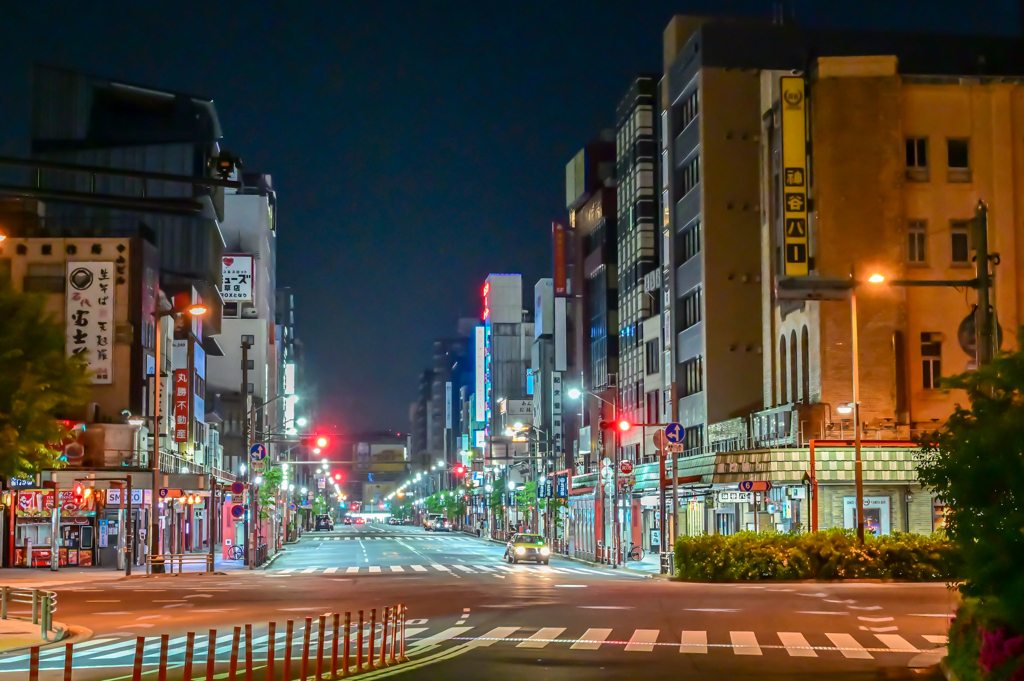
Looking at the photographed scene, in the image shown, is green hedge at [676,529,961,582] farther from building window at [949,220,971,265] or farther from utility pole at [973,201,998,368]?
utility pole at [973,201,998,368]

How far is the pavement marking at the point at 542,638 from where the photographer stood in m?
24.1

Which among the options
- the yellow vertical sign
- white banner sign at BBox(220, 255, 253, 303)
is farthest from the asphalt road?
white banner sign at BBox(220, 255, 253, 303)

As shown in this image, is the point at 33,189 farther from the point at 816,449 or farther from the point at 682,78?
the point at 682,78

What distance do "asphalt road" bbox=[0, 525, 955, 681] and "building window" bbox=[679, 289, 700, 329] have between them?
30.0 meters

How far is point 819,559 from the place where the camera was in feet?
155

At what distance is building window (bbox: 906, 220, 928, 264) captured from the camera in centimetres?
6309

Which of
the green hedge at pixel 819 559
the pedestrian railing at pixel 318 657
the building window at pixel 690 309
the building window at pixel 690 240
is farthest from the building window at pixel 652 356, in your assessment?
the pedestrian railing at pixel 318 657

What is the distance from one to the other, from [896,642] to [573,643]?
19.9 feet

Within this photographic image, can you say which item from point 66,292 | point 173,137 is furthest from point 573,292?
point 66,292

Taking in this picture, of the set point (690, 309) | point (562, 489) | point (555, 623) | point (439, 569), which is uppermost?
point (690, 309)

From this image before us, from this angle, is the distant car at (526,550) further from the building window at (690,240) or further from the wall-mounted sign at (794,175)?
the wall-mounted sign at (794,175)

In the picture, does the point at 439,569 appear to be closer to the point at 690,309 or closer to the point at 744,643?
the point at 690,309

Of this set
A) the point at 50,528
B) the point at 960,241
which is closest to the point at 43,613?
the point at 50,528

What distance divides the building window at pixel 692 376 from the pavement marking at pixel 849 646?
52009 millimetres
